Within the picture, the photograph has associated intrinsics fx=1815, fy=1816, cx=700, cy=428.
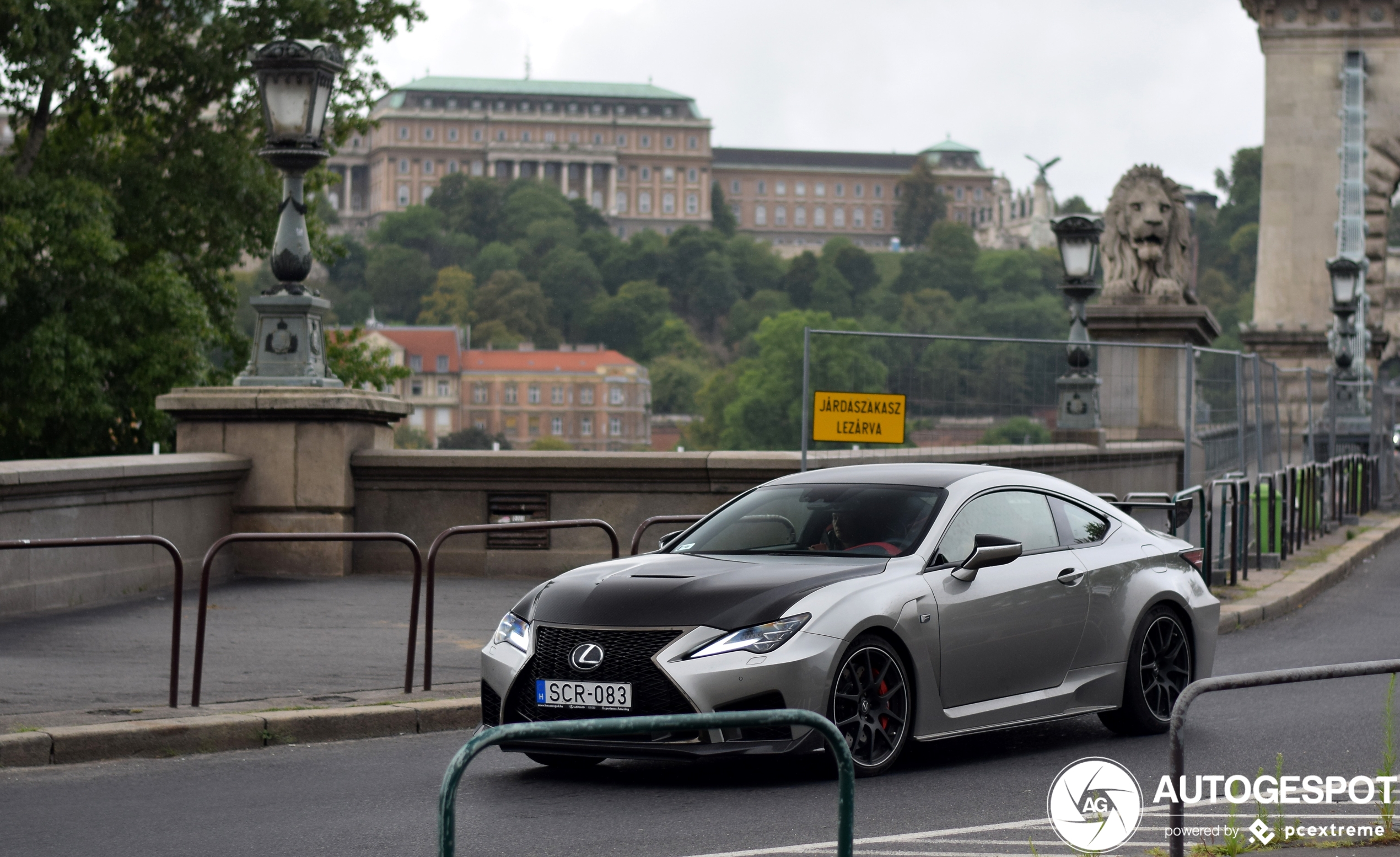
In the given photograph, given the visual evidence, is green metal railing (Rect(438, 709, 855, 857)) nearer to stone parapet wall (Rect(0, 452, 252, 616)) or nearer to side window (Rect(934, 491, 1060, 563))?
side window (Rect(934, 491, 1060, 563))

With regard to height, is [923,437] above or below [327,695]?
above

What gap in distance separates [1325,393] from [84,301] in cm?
2006

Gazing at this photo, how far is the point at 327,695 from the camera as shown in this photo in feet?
29.7

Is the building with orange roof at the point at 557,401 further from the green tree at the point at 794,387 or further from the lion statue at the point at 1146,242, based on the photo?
the lion statue at the point at 1146,242

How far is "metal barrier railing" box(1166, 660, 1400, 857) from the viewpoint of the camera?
15.9 ft

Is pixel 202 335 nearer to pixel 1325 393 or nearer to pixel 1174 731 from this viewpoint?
pixel 1325 393

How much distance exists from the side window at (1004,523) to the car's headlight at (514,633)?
185cm

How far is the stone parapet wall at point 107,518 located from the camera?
37.9 feet

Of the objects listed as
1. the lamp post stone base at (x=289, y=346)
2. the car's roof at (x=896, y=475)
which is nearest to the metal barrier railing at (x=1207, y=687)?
the car's roof at (x=896, y=475)

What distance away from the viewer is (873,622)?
24.3 feet

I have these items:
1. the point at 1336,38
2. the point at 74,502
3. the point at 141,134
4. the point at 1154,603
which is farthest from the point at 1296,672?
the point at 1336,38

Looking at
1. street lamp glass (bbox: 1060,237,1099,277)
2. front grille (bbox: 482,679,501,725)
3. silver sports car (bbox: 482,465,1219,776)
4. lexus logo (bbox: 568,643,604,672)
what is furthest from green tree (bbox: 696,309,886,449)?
lexus logo (bbox: 568,643,604,672)

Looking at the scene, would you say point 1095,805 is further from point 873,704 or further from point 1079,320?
point 1079,320

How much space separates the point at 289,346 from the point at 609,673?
767cm
